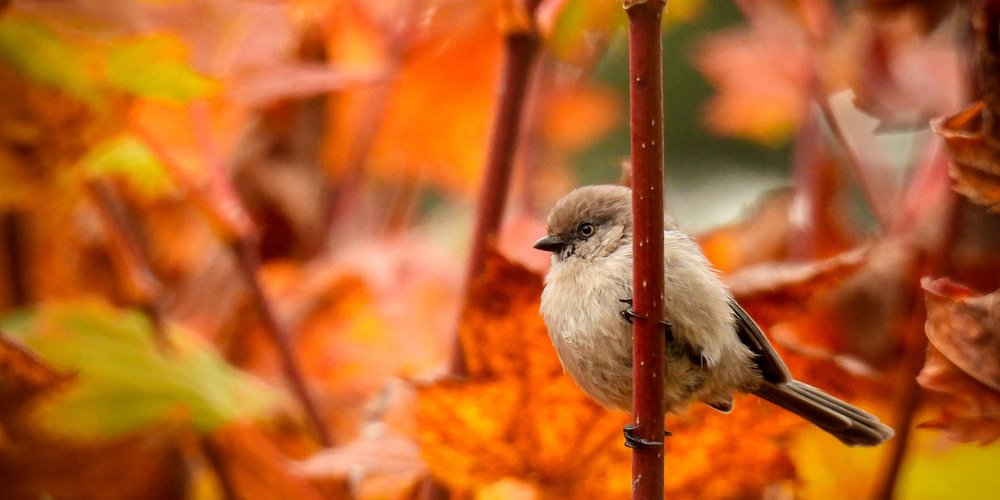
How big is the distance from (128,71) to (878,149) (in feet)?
3.30

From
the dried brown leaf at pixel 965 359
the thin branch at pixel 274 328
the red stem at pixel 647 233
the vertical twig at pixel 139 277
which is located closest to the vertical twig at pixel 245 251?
the thin branch at pixel 274 328

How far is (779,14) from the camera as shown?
1511 mm

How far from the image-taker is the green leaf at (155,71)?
1011 millimetres

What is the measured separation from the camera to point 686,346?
3.19ft

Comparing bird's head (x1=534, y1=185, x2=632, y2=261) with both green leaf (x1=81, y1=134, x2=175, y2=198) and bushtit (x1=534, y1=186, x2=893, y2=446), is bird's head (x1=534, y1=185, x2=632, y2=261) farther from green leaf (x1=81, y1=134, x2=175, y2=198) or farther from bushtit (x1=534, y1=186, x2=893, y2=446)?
green leaf (x1=81, y1=134, x2=175, y2=198)

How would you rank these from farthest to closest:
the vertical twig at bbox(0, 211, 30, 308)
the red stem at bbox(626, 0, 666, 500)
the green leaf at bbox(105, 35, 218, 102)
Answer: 1. the vertical twig at bbox(0, 211, 30, 308)
2. the green leaf at bbox(105, 35, 218, 102)
3. the red stem at bbox(626, 0, 666, 500)

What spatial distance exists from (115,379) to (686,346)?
1.89ft

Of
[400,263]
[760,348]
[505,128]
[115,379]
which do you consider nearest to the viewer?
[505,128]

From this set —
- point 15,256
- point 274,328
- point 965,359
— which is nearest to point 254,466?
point 274,328

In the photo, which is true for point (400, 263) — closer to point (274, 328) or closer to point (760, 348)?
point (274, 328)

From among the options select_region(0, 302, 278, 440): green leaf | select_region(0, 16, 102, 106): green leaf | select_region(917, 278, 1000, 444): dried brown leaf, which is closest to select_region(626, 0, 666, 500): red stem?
select_region(917, 278, 1000, 444): dried brown leaf

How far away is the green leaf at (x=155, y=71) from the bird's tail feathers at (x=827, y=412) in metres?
0.61

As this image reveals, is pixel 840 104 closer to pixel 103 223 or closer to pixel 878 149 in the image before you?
pixel 878 149

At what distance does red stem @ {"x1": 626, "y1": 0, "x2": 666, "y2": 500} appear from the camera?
22.3 inches
